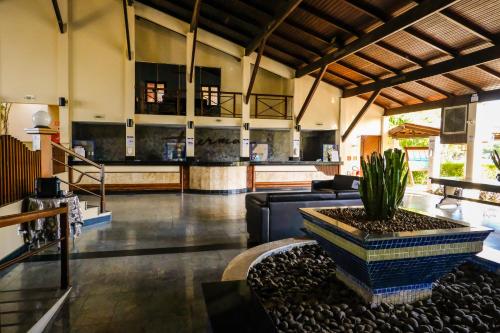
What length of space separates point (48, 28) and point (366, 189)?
1178cm

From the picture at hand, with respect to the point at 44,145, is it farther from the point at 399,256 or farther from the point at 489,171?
the point at 489,171

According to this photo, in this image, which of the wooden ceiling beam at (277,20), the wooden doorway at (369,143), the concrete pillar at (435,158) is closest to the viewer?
the wooden ceiling beam at (277,20)

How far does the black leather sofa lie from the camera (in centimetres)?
460

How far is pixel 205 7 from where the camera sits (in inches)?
402

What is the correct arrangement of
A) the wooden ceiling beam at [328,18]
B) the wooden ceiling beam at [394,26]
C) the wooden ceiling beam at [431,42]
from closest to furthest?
1. the wooden ceiling beam at [394,26]
2. the wooden ceiling beam at [431,42]
3. the wooden ceiling beam at [328,18]

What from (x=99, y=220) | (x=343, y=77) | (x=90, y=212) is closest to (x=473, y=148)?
(x=343, y=77)

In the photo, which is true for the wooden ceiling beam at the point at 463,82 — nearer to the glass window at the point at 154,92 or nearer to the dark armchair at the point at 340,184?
the dark armchair at the point at 340,184

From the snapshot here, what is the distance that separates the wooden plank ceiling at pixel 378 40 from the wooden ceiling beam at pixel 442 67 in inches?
1.1

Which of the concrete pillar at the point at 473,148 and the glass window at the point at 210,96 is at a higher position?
the glass window at the point at 210,96

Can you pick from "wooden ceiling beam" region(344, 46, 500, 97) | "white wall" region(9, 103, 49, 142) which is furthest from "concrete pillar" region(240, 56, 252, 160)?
"white wall" region(9, 103, 49, 142)

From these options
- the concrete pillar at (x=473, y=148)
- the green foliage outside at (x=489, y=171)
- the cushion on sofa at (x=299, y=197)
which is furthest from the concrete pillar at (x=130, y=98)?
the green foliage outside at (x=489, y=171)

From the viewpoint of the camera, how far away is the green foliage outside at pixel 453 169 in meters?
12.2

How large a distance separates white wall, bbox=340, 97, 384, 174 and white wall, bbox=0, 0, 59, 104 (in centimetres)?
1061

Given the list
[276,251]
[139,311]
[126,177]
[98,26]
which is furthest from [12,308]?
[98,26]
